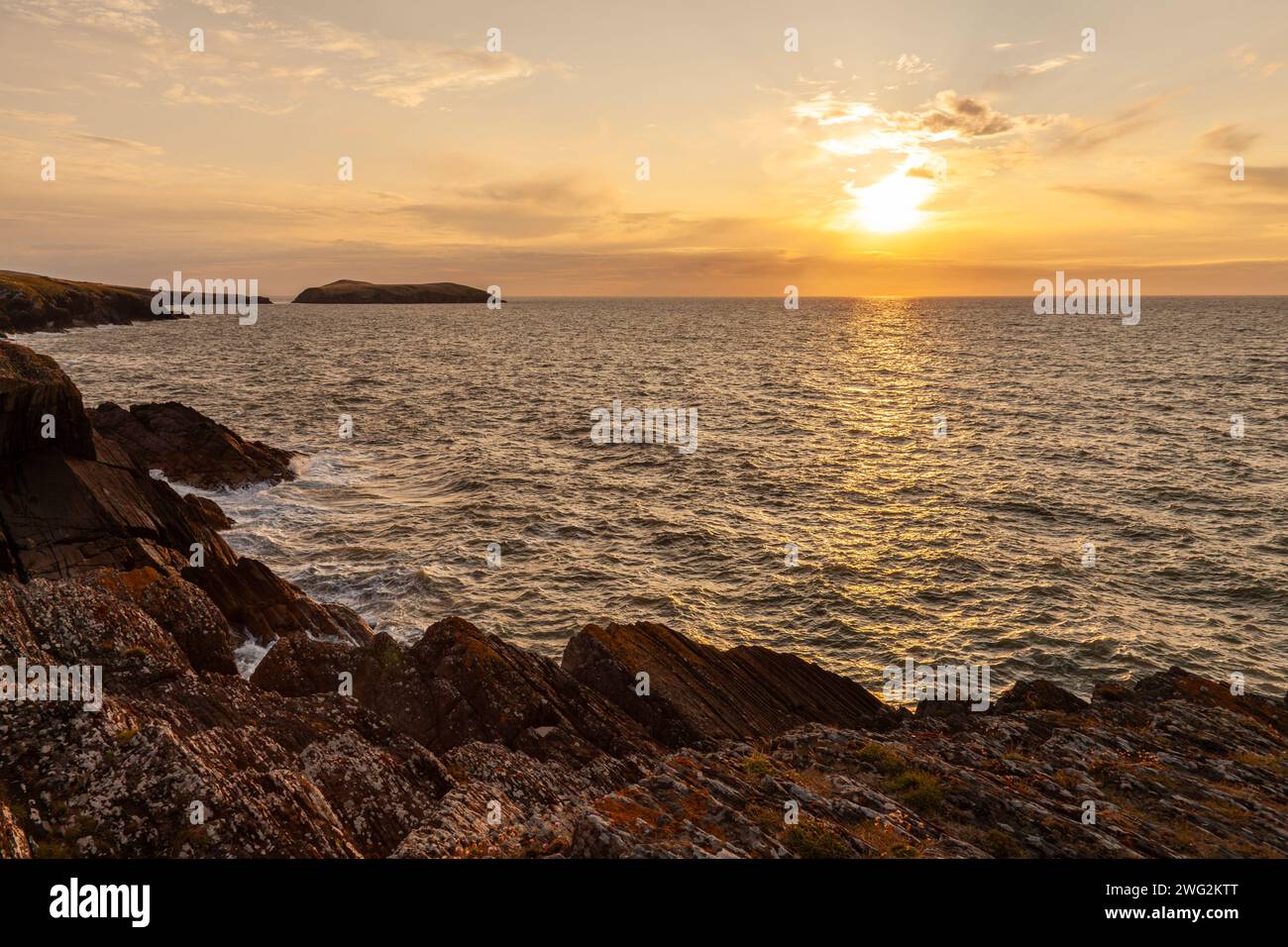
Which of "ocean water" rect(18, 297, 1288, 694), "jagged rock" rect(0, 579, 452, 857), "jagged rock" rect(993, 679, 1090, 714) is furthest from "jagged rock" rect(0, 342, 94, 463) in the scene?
"jagged rock" rect(993, 679, 1090, 714)

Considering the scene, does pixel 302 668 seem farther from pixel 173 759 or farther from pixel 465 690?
pixel 173 759

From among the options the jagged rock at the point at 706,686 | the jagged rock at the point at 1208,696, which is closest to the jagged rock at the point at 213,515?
the jagged rock at the point at 706,686

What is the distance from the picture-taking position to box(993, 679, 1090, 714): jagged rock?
20.0m

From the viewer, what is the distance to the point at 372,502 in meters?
42.7

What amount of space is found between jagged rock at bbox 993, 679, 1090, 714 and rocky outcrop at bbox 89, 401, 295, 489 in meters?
42.2

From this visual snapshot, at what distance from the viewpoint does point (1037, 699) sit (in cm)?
2028

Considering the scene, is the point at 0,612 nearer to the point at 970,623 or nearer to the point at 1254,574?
the point at 970,623

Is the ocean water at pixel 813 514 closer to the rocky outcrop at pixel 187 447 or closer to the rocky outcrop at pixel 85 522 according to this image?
the rocky outcrop at pixel 187 447

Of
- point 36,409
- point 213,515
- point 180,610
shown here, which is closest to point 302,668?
point 180,610

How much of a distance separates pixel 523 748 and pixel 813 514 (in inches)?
1190

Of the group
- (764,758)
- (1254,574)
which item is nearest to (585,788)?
(764,758)

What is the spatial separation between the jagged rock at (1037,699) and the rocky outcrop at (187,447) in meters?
42.2

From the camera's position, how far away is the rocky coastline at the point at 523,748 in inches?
430

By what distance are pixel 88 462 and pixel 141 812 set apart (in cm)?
2118
